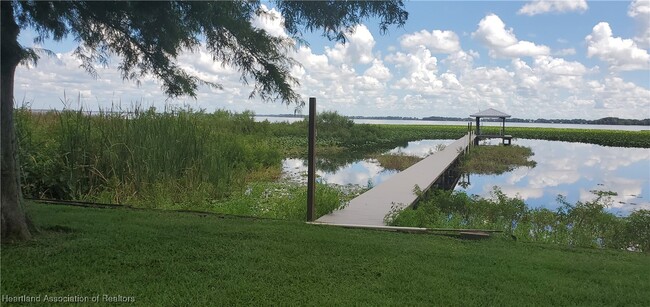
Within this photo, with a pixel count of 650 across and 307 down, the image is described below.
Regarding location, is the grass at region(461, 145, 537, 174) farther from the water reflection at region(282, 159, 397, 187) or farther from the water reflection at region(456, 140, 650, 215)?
the water reflection at region(282, 159, 397, 187)

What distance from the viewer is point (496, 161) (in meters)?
18.2

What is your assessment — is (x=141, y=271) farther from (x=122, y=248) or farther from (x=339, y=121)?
(x=339, y=121)

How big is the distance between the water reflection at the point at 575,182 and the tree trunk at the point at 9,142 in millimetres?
9067

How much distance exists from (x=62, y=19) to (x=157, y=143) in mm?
3529

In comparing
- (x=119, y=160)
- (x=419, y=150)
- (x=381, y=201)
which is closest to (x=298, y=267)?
(x=381, y=201)

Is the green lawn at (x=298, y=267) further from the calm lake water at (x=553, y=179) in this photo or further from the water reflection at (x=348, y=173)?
the water reflection at (x=348, y=173)

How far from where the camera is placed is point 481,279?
323cm

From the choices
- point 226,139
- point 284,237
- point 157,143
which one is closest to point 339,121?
point 226,139

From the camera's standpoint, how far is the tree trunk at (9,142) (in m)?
3.45

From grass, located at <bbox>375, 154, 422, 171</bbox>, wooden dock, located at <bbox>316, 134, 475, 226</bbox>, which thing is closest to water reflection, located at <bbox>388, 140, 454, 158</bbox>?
grass, located at <bbox>375, 154, 422, 171</bbox>

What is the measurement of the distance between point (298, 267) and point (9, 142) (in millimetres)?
2419

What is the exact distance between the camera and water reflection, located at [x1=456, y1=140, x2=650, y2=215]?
1075 cm

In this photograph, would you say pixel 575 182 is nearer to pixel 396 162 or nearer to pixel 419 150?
pixel 396 162

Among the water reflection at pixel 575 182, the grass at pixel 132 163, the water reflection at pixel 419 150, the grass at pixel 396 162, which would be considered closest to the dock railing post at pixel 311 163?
the grass at pixel 132 163
